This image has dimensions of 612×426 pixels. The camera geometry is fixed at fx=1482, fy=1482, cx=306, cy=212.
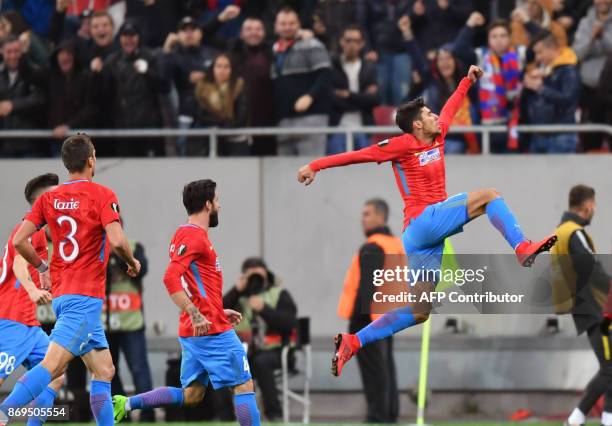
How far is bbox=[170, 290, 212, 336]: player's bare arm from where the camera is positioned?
11047 mm

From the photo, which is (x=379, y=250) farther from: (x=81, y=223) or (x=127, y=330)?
(x=81, y=223)

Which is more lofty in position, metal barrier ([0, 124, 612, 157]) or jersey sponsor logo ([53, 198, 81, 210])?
metal barrier ([0, 124, 612, 157])

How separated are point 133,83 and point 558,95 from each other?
201 inches

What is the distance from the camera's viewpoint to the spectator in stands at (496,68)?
696 inches

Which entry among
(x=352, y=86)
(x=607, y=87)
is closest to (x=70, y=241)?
(x=352, y=86)

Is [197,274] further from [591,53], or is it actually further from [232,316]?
[591,53]

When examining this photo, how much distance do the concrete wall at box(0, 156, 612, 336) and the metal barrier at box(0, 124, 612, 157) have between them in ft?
1.21

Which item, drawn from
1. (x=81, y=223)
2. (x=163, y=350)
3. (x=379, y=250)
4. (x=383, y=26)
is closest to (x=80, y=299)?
(x=81, y=223)

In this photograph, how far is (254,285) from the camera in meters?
17.0

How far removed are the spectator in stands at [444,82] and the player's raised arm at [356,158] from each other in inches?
206

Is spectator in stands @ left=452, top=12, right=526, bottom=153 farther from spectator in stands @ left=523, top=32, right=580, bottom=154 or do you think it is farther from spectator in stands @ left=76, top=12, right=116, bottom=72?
spectator in stands @ left=76, top=12, right=116, bottom=72

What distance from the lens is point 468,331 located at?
726 inches

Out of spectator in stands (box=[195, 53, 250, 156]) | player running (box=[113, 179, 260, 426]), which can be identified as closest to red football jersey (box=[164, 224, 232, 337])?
player running (box=[113, 179, 260, 426])

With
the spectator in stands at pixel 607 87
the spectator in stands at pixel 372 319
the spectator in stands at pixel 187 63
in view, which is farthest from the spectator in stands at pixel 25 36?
the spectator in stands at pixel 607 87
